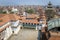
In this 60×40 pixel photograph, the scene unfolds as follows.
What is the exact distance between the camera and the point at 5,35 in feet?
80.6

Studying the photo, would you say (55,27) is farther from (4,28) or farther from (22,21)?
(22,21)

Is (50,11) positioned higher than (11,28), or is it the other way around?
(50,11)

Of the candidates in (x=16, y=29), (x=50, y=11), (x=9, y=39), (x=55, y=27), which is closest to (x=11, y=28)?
(x=16, y=29)

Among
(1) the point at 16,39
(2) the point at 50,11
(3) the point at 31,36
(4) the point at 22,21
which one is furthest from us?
(4) the point at 22,21

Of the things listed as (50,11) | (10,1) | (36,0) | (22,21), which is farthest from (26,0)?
(50,11)

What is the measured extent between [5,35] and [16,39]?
2426mm

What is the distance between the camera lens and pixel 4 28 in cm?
2455

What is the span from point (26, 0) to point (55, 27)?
133 metres

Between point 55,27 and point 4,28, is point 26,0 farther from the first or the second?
point 55,27

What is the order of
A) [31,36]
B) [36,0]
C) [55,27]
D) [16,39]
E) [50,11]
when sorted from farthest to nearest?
1. [36,0]
2. [31,36]
3. [16,39]
4. [50,11]
5. [55,27]

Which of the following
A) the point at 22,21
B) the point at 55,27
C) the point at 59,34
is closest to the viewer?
the point at 59,34

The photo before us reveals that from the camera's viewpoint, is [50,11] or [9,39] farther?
[9,39]

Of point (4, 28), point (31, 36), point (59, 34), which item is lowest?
point (31, 36)

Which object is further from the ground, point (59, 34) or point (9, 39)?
point (59, 34)
